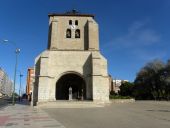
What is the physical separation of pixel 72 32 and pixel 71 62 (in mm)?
6372

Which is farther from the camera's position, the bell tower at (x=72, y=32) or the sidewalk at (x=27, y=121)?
the bell tower at (x=72, y=32)

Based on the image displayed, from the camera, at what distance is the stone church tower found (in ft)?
110

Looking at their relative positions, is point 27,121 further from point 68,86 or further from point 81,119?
point 68,86

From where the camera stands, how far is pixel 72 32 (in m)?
40.4

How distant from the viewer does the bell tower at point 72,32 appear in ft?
127

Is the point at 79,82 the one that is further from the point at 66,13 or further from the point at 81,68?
the point at 66,13

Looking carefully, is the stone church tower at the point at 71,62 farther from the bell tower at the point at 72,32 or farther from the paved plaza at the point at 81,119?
the paved plaza at the point at 81,119

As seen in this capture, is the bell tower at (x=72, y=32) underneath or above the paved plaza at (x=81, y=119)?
above

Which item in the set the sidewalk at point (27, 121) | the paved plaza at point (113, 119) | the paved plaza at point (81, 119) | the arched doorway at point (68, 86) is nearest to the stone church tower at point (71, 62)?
the arched doorway at point (68, 86)

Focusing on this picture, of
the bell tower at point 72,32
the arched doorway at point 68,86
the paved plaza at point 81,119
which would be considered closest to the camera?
the paved plaza at point 81,119

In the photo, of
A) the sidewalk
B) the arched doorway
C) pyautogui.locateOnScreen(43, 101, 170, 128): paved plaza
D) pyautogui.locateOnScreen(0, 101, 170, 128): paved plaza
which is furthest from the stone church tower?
the sidewalk

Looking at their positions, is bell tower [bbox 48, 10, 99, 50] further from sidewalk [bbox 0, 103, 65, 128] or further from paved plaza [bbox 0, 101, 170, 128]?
sidewalk [bbox 0, 103, 65, 128]

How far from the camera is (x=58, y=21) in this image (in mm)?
40312

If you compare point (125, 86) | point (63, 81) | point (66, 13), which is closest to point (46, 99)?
point (63, 81)
